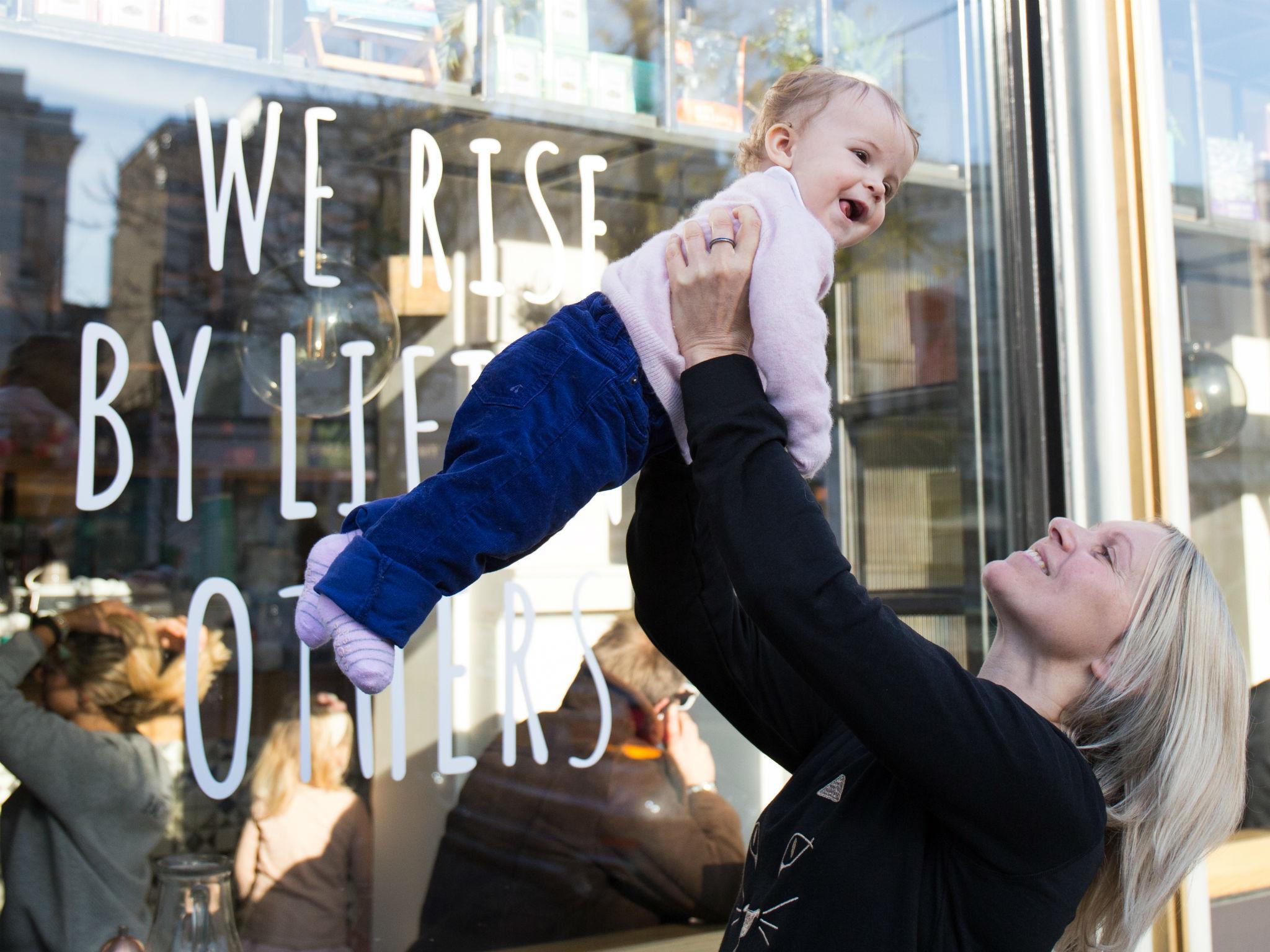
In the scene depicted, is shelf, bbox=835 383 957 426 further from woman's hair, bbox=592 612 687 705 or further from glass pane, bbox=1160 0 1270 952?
woman's hair, bbox=592 612 687 705

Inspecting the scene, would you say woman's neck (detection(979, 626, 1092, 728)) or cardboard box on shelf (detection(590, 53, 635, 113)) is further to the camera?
cardboard box on shelf (detection(590, 53, 635, 113))

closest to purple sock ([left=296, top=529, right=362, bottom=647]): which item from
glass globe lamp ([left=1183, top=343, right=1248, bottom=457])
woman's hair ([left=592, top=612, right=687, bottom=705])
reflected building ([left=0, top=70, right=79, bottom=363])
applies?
reflected building ([left=0, top=70, right=79, bottom=363])

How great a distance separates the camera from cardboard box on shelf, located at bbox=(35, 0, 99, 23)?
A: 220 centimetres

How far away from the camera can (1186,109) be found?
290 centimetres

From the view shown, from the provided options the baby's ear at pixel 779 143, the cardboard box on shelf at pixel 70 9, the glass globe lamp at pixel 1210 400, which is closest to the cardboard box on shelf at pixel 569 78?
the cardboard box on shelf at pixel 70 9

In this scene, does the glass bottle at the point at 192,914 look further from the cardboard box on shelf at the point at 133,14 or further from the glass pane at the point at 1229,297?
the glass pane at the point at 1229,297

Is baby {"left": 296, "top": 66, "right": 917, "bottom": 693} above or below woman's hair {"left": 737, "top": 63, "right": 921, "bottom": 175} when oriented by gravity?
below

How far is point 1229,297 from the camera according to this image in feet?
9.78

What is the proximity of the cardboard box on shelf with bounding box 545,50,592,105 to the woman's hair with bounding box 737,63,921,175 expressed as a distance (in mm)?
1169

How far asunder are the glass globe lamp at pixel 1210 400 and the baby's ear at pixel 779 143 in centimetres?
172

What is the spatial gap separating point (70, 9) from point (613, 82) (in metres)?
1.11

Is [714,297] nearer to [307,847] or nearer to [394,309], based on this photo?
[394,309]

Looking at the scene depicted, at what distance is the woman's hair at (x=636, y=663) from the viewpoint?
8.34 ft

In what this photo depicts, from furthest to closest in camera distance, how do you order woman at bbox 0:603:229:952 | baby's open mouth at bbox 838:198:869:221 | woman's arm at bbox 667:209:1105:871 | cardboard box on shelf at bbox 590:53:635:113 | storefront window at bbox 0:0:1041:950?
1. cardboard box on shelf at bbox 590:53:635:113
2. storefront window at bbox 0:0:1041:950
3. woman at bbox 0:603:229:952
4. baby's open mouth at bbox 838:198:869:221
5. woman's arm at bbox 667:209:1105:871
